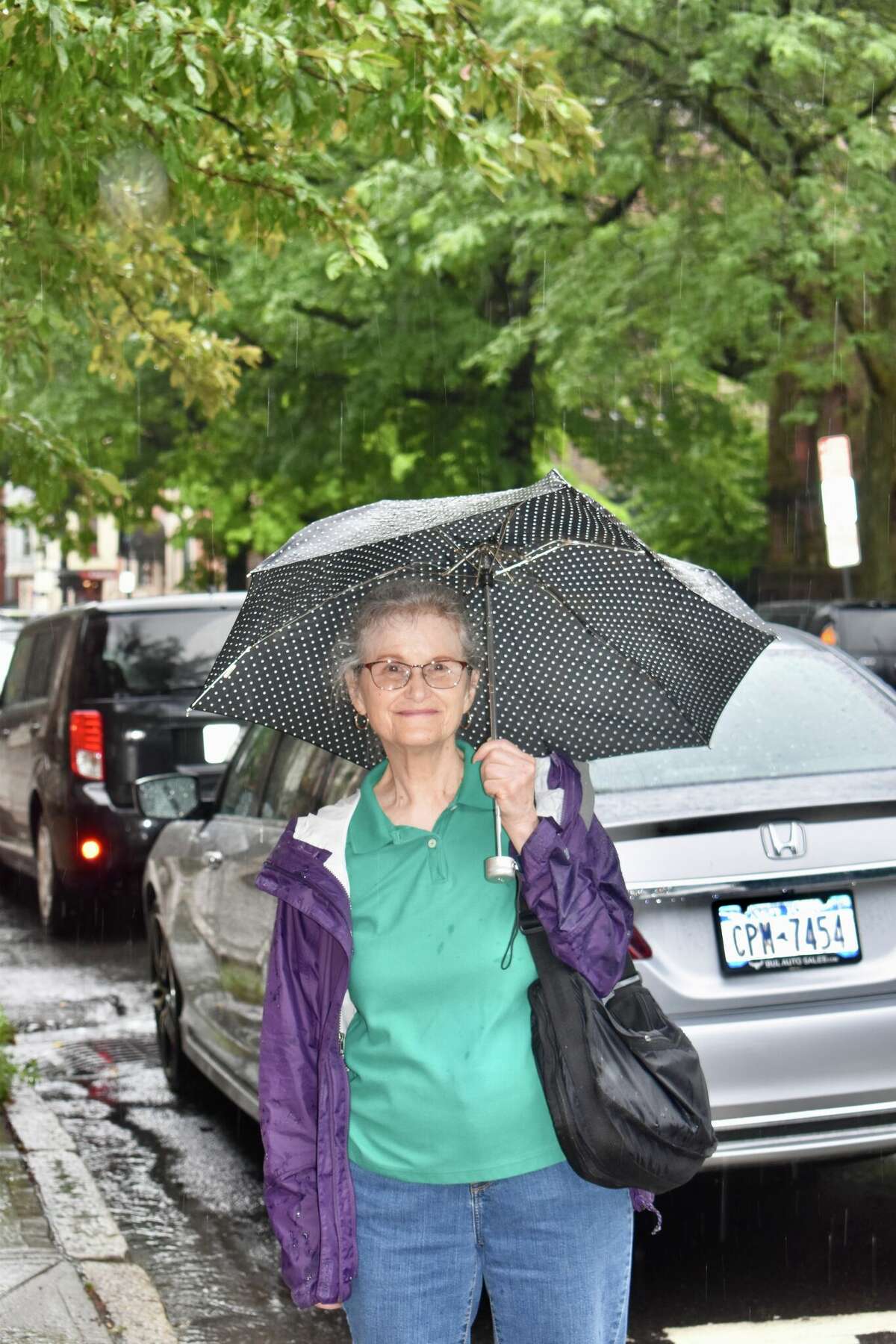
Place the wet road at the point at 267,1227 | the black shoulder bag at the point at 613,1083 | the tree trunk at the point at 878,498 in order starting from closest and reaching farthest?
the black shoulder bag at the point at 613,1083 < the wet road at the point at 267,1227 < the tree trunk at the point at 878,498

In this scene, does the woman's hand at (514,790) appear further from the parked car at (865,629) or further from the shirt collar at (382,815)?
the parked car at (865,629)

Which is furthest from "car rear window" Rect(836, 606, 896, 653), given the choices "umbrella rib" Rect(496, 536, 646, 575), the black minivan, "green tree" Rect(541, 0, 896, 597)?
"umbrella rib" Rect(496, 536, 646, 575)

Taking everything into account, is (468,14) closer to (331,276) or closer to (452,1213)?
(331,276)

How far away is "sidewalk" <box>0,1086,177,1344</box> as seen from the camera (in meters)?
4.61

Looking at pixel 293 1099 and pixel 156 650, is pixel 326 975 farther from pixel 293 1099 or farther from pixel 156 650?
pixel 156 650

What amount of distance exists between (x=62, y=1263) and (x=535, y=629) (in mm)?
2479

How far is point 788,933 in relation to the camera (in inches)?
191

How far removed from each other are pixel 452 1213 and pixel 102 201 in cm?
525

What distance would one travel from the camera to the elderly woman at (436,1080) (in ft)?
9.34

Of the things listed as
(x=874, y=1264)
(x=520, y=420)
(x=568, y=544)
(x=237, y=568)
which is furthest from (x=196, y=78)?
(x=237, y=568)

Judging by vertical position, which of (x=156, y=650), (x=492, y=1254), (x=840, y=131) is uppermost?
(x=840, y=131)

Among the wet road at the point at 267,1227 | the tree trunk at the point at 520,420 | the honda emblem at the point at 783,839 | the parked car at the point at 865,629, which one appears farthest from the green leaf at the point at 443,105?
the tree trunk at the point at 520,420

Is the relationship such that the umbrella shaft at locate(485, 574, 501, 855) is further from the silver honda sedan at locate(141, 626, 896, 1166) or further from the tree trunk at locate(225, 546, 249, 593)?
the tree trunk at locate(225, 546, 249, 593)

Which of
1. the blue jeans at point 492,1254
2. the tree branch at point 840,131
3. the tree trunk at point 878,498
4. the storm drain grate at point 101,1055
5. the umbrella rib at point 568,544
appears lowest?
the storm drain grate at point 101,1055
